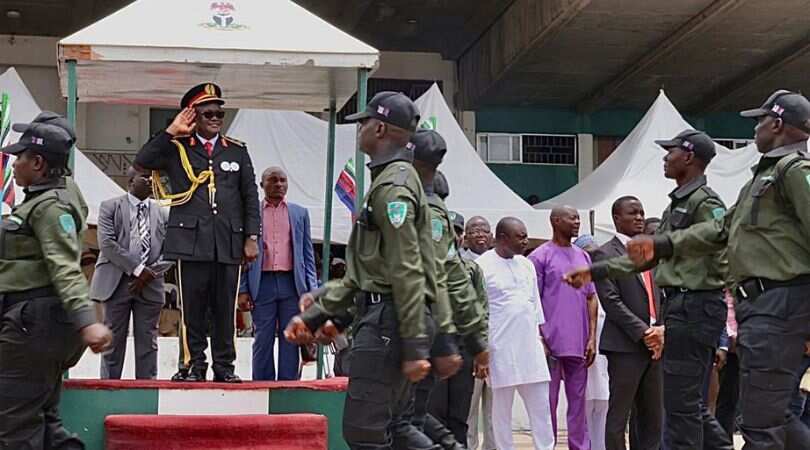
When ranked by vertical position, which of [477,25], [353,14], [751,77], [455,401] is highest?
[353,14]

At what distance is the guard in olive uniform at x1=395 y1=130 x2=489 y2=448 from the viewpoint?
6629 millimetres

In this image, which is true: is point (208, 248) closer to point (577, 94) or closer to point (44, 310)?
point (44, 310)

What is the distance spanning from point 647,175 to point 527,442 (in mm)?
5550

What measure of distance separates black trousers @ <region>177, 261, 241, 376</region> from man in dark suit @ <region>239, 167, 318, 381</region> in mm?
1003

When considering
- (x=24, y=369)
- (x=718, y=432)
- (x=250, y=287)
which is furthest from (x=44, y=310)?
(x=718, y=432)

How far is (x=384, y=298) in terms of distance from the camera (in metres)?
5.62

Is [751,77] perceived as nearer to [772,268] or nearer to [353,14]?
[353,14]

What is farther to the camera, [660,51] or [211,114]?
[660,51]

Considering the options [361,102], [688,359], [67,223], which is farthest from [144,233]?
[688,359]

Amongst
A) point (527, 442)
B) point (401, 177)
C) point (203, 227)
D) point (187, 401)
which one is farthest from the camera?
point (527, 442)

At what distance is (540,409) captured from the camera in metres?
9.30

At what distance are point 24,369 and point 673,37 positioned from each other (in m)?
16.6

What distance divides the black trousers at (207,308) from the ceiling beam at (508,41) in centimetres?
1203

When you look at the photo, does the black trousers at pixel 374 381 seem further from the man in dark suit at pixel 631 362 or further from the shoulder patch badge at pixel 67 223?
the man in dark suit at pixel 631 362
